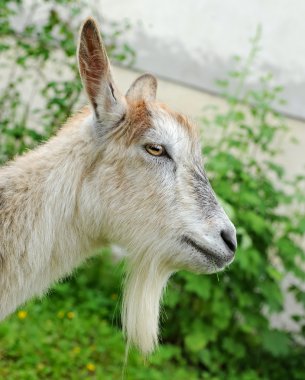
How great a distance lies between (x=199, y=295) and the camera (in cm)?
549

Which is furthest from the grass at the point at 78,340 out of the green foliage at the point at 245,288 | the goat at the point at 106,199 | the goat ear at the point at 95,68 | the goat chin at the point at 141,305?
the goat ear at the point at 95,68

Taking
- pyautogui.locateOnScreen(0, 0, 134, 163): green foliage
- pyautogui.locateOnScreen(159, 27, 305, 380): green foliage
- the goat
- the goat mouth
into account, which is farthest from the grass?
the goat mouth

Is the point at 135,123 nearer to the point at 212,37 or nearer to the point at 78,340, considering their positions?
the point at 78,340

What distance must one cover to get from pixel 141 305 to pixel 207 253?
52cm

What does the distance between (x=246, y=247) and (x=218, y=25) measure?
9.56ft

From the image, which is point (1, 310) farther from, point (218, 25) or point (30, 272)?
point (218, 25)

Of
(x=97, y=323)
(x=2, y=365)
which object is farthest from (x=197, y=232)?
(x=97, y=323)

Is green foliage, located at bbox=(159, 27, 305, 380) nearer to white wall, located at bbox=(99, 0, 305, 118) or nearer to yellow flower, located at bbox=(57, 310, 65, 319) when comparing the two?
yellow flower, located at bbox=(57, 310, 65, 319)

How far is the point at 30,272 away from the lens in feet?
9.73

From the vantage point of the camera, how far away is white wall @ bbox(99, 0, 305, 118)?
729 centimetres

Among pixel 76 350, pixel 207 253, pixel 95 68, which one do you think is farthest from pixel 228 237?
pixel 76 350

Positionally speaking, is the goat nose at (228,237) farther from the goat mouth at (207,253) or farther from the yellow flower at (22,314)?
the yellow flower at (22,314)

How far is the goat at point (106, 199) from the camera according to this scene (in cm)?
299

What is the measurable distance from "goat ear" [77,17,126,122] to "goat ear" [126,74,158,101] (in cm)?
34
